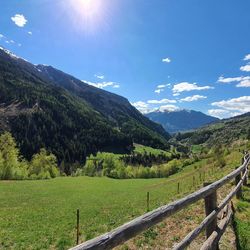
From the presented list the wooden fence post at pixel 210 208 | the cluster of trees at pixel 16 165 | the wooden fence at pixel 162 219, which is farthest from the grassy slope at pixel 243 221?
the cluster of trees at pixel 16 165

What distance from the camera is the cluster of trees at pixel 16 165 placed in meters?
90.9

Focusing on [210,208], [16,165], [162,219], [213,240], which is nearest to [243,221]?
[210,208]

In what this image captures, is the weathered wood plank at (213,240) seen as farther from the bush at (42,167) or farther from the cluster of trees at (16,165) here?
the bush at (42,167)

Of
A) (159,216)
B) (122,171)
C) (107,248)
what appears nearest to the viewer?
(107,248)

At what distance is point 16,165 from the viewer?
95688mm

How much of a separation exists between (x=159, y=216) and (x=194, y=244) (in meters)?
5.47

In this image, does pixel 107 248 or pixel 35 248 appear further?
pixel 35 248

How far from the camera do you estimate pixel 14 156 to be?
9719 cm

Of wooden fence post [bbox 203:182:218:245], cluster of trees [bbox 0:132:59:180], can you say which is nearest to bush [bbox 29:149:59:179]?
cluster of trees [bbox 0:132:59:180]

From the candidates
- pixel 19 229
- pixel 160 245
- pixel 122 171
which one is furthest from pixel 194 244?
pixel 122 171

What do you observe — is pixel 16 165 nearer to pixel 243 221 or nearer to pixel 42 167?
pixel 42 167

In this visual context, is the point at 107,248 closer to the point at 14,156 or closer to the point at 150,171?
the point at 14,156

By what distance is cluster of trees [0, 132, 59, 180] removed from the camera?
90912mm

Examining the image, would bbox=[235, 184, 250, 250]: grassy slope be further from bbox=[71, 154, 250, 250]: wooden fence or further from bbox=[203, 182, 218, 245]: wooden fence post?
bbox=[203, 182, 218, 245]: wooden fence post
